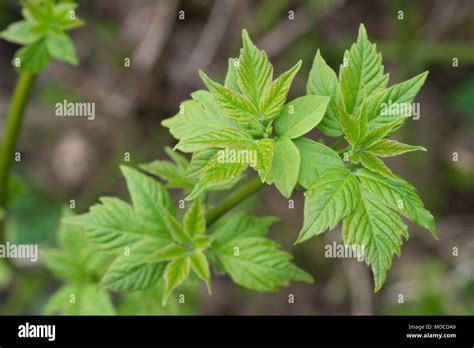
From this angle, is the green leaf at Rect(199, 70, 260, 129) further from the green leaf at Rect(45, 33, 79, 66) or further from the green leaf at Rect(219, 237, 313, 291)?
the green leaf at Rect(45, 33, 79, 66)

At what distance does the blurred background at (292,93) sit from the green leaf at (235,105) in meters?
2.82

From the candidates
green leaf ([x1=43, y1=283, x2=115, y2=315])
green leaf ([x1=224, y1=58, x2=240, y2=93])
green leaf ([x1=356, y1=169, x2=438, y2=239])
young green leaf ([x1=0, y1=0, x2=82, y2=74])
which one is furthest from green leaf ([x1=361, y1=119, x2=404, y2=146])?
green leaf ([x1=43, y1=283, x2=115, y2=315])

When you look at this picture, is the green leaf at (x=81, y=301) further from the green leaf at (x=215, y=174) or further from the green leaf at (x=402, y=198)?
the green leaf at (x=402, y=198)

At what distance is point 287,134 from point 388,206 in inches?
15.0

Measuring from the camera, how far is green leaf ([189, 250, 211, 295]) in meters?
2.05

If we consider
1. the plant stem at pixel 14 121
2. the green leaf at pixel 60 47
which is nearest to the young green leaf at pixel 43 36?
the green leaf at pixel 60 47

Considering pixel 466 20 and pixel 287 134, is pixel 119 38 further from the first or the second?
pixel 287 134

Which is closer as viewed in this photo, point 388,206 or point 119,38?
point 388,206

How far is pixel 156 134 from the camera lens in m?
4.80

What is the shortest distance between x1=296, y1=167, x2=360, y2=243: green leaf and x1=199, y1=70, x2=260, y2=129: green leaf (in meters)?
0.29

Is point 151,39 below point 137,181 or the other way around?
the other way around

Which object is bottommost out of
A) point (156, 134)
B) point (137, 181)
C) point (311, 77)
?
point (137, 181)

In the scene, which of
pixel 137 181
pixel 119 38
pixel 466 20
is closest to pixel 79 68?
pixel 119 38

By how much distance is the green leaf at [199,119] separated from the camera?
1877mm
